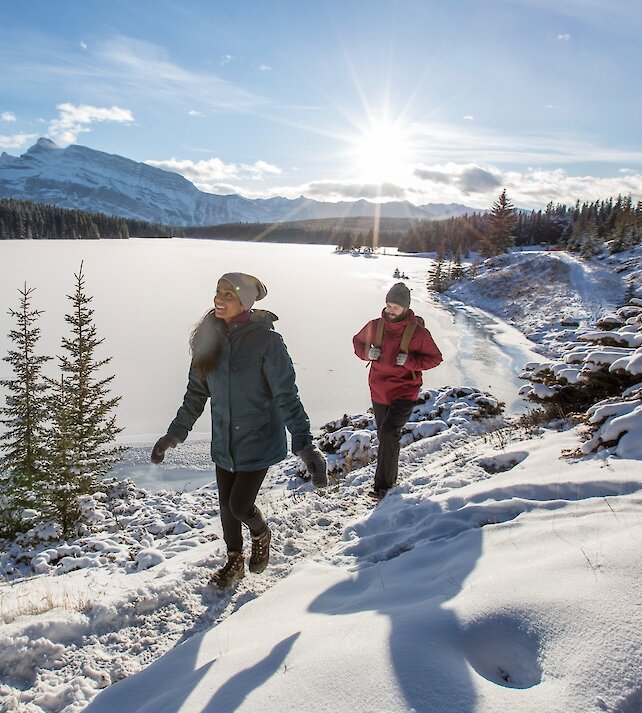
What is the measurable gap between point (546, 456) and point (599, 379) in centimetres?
278

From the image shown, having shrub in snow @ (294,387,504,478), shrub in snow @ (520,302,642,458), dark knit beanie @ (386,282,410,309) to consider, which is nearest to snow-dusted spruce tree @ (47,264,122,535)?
shrub in snow @ (294,387,504,478)

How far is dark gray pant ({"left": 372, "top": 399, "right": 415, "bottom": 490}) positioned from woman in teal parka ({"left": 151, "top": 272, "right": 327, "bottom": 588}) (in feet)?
5.87

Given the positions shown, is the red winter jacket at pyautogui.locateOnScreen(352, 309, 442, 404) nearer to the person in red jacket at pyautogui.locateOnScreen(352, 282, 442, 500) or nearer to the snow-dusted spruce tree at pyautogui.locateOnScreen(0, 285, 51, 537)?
the person in red jacket at pyautogui.locateOnScreen(352, 282, 442, 500)

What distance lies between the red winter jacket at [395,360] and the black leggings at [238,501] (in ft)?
6.59

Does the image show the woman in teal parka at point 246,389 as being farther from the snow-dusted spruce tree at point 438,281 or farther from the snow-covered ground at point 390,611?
the snow-dusted spruce tree at point 438,281

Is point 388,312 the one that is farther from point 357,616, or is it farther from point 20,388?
point 20,388

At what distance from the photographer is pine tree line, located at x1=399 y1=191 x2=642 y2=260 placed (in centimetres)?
5541

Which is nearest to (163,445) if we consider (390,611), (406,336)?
(390,611)

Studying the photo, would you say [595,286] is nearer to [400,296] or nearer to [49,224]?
[400,296]

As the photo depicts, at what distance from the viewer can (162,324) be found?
81.1 feet

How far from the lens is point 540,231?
102375mm

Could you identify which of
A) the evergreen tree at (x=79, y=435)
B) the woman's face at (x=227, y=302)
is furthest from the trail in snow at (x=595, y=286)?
the woman's face at (x=227, y=302)

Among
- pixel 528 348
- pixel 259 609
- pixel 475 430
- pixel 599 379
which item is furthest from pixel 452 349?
pixel 259 609

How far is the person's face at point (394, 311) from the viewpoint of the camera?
498 cm
